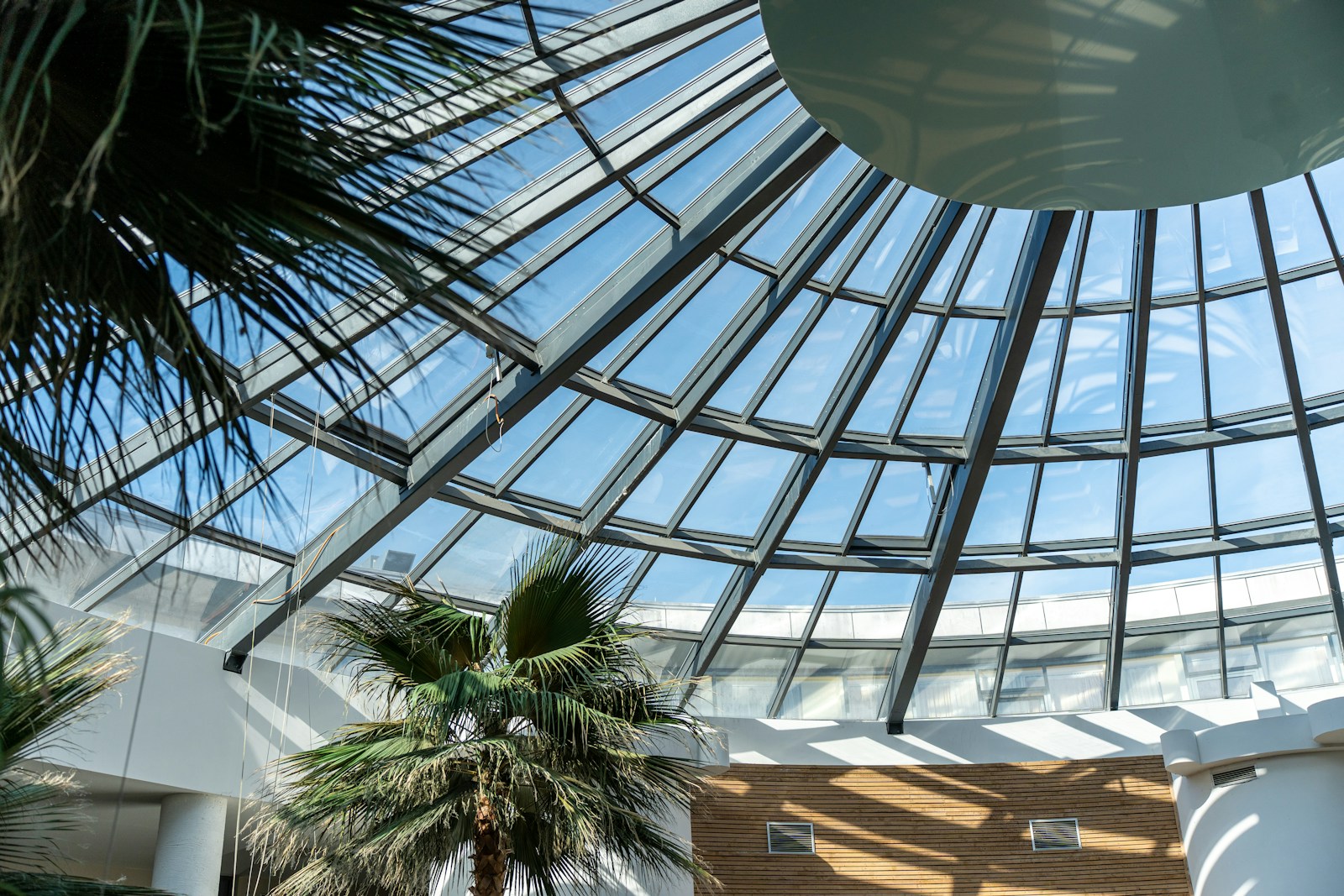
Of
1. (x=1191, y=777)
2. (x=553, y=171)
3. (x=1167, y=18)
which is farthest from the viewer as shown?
(x=1191, y=777)

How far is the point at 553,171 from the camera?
31.6 feet

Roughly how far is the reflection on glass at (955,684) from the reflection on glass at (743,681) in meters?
2.42

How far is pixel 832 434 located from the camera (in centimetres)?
1409

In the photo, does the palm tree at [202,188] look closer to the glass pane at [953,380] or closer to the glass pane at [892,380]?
the glass pane at [892,380]

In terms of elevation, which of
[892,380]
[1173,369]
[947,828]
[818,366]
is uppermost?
[1173,369]

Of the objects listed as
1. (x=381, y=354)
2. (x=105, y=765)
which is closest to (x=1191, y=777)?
(x=381, y=354)

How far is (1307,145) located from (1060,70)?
1.67 meters

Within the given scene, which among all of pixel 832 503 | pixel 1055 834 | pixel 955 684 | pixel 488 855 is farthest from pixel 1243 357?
pixel 488 855

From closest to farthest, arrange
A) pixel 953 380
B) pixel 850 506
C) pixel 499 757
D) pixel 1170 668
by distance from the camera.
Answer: pixel 499 757 → pixel 953 380 → pixel 850 506 → pixel 1170 668

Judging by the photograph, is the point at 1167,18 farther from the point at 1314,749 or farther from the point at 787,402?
the point at 1314,749

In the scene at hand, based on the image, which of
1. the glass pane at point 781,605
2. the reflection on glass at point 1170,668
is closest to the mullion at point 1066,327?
the glass pane at point 781,605

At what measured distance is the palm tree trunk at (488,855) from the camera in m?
7.11

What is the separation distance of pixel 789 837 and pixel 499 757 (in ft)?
38.1

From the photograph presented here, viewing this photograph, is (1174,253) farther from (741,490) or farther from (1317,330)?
(741,490)
